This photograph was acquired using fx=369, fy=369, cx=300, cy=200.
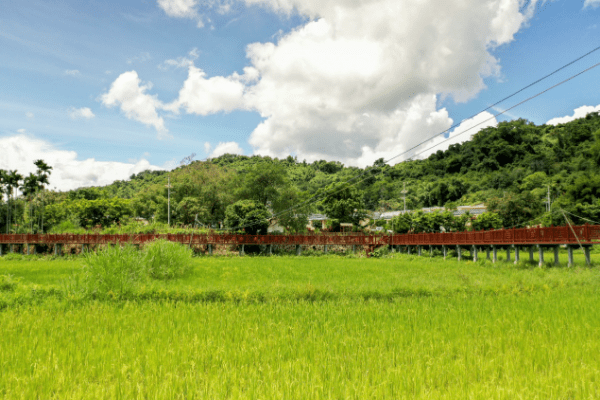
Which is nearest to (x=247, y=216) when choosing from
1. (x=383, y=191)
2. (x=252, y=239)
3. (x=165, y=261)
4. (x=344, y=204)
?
(x=252, y=239)

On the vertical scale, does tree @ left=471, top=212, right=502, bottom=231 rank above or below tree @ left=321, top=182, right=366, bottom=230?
below

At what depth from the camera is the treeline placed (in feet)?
119

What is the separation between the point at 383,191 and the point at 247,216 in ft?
164

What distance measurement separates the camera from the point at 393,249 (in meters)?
34.2

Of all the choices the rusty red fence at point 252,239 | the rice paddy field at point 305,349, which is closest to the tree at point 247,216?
the rusty red fence at point 252,239

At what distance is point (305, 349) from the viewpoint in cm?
548

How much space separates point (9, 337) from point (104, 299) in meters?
4.23

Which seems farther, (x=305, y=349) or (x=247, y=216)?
(x=247, y=216)

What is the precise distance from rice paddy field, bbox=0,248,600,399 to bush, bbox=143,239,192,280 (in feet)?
18.5

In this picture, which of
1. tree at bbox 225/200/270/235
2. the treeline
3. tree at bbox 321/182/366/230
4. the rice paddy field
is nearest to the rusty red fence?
tree at bbox 225/200/270/235

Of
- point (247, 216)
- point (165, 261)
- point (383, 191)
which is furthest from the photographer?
point (383, 191)

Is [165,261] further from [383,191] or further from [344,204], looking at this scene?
[383,191]

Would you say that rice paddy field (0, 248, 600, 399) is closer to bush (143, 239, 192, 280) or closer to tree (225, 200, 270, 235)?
bush (143, 239, 192, 280)

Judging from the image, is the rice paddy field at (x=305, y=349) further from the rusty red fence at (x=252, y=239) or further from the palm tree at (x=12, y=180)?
the palm tree at (x=12, y=180)
